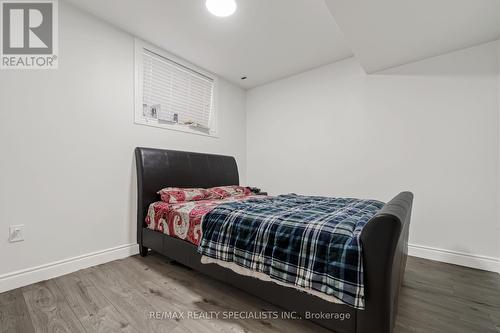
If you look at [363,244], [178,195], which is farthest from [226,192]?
[363,244]

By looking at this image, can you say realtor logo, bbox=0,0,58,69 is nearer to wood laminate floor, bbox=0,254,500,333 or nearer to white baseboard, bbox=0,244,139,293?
white baseboard, bbox=0,244,139,293

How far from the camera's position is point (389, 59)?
249 centimetres

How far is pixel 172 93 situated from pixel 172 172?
109cm

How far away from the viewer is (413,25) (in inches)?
75.5

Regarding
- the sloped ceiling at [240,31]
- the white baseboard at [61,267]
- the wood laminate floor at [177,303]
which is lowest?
the wood laminate floor at [177,303]

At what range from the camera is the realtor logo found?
1754mm

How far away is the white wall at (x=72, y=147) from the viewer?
68.0 inches

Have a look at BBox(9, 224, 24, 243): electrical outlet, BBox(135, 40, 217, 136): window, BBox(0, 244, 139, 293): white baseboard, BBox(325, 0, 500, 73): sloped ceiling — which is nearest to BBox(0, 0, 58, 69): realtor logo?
BBox(135, 40, 217, 136): window

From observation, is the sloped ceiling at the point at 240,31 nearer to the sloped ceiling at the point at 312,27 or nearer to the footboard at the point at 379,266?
the sloped ceiling at the point at 312,27

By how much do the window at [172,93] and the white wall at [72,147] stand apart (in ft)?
0.41

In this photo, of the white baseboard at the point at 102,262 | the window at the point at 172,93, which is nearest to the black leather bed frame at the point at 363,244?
the white baseboard at the point at 102,262

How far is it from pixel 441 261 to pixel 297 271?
2177 mm

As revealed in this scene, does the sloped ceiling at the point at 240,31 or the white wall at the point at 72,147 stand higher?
the sloped ceiling at the point at 240,31

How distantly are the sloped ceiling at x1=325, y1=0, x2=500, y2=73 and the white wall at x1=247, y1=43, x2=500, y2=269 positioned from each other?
9.6 inches
